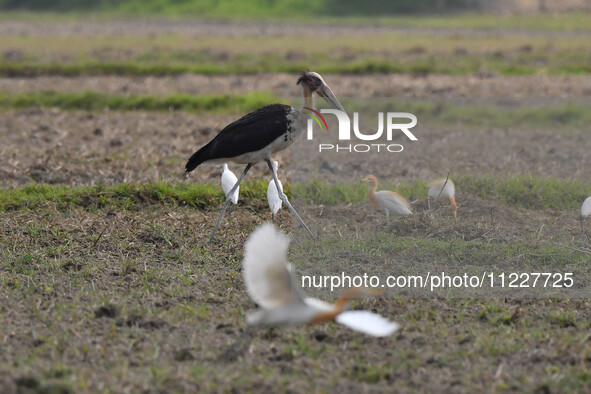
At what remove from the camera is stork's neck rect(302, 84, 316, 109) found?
6.89 meters

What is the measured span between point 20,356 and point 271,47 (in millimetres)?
19463

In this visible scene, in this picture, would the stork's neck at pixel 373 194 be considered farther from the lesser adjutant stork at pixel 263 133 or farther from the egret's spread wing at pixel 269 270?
the egret's spread wing at pixel 269 270

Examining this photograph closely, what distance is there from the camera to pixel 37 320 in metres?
5.27

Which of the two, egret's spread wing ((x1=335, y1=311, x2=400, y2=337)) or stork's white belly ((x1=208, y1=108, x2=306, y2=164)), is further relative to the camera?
stork's white belly ((x1=208, y1=108, x2=306, y2=164))

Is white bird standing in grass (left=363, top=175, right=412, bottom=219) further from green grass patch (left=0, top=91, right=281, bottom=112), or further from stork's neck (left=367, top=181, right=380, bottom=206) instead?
green grass patch (left=0, top=91, right=281, bottom=112)

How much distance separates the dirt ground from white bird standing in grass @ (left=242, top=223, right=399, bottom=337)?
7.8 inches

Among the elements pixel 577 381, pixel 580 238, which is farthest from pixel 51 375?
pixel 580 238

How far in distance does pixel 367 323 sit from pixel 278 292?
1.84ft

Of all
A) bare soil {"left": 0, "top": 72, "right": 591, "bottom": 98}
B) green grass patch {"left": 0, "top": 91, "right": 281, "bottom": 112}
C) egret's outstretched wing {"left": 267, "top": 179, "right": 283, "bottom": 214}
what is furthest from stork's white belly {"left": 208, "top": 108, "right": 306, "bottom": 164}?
bare soil {"left": 0, "top": 72, "right": 591, "bottom": 98}

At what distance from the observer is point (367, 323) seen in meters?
4.64

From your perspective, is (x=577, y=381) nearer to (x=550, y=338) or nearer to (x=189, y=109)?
(x=550, y=338)

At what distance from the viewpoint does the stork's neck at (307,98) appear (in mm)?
6887

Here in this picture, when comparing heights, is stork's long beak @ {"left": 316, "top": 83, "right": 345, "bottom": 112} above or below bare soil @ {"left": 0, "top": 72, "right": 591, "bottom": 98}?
above

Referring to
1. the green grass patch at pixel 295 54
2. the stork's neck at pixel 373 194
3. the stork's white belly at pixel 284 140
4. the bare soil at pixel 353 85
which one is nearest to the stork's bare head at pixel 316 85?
the stork's white belly at pixel 284 140
